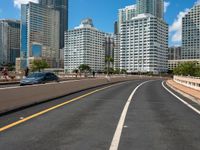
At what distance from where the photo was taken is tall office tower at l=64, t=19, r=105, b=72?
187750 mm

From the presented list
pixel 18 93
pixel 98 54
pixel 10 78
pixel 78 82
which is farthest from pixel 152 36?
pixel 18 93

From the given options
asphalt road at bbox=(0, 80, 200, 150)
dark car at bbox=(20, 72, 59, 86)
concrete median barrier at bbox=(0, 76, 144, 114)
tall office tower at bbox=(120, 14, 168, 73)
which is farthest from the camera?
tall office tower at bbox=(120, 14, 168, 73)

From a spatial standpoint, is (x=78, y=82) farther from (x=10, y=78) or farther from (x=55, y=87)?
(x=10, y=78)

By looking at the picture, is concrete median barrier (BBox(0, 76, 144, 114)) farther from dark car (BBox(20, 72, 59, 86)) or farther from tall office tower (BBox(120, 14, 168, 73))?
tall office tower (BBox(120, 14, 168, 73))

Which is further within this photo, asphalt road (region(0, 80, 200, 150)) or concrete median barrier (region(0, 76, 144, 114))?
concrete median barrier (region(0, 76, 144, 114))

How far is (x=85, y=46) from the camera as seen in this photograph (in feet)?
618

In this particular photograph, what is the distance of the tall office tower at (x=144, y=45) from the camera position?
16850 cm

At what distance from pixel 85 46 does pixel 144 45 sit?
36.0m

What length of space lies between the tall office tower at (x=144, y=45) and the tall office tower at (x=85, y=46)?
1729cm

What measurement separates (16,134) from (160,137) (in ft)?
11.4

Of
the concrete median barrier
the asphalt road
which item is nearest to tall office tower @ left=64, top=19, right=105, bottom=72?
the concrete median barrier

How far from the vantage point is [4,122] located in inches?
380

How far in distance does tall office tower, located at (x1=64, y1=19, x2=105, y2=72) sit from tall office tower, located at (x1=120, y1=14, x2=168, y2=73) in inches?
681

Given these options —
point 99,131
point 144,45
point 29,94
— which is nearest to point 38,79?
point 29,94
